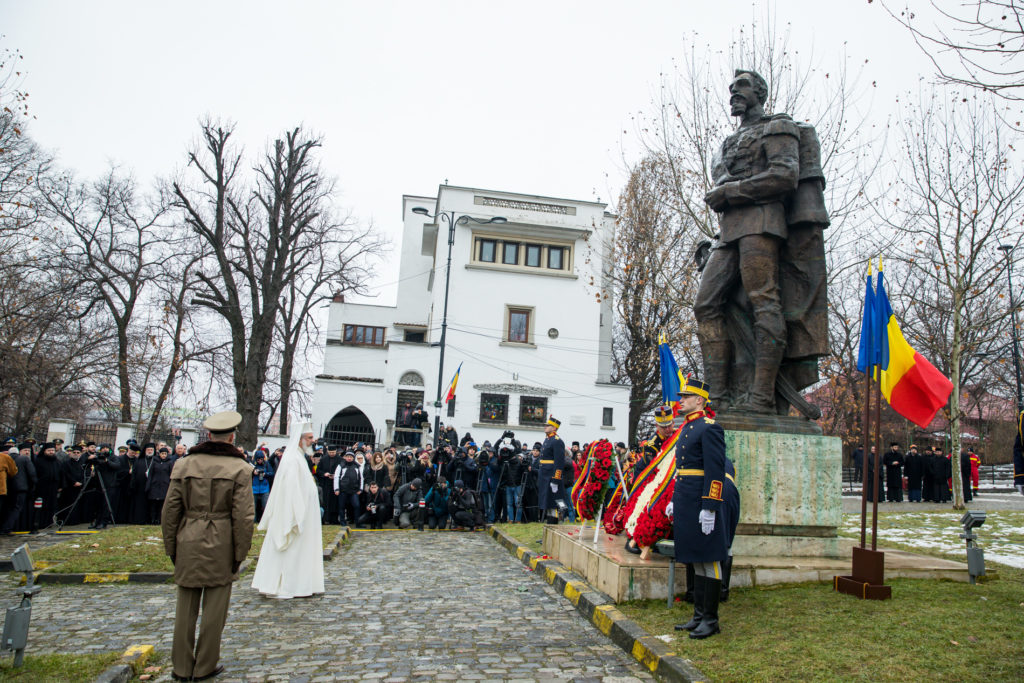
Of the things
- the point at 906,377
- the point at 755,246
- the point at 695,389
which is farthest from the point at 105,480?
the point at 906,377

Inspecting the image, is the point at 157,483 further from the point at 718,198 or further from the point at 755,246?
the point at 755,246

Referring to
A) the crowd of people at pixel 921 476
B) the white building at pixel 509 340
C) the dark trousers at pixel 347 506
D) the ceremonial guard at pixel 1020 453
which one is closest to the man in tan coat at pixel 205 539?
the ceremonial guard at pixel 1020 453

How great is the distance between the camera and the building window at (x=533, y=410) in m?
36.2

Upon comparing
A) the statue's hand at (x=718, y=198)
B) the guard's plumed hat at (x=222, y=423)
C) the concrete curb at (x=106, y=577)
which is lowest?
the concrete curb at (x=106, y=577)

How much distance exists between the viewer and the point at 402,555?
454 inches

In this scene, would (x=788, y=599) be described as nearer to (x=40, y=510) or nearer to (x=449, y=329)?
(x=40, y=510)

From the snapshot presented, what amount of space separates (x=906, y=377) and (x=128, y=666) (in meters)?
7.07

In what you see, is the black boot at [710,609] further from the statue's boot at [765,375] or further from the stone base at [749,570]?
the statue's boot at [765,375]

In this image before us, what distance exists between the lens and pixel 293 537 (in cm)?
822

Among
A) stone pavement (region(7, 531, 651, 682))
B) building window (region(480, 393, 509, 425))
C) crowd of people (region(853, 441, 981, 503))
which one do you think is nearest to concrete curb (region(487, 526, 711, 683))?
stone pavement (region(7, 531, 651, 682))

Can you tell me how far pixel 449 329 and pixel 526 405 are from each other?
5.45m

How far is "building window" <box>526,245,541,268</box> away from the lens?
38.3 metres

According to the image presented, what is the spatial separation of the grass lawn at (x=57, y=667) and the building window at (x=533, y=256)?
111 feet

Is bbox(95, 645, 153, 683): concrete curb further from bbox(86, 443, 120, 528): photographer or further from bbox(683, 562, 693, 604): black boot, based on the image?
bbox(86, 443, 120, 528): photographer
